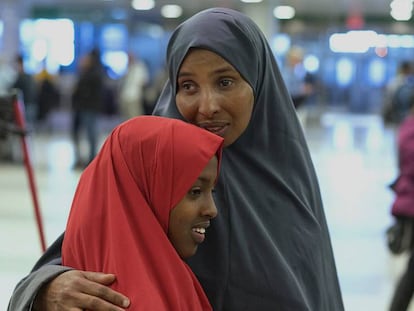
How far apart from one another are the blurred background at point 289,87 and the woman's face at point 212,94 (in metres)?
2.74

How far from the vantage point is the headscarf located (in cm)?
116

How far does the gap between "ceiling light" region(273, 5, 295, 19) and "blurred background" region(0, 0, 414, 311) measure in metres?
0.07

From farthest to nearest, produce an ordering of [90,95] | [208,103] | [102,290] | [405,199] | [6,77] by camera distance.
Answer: [6,77], [90,95], [405,199], [208,103], [102,290]

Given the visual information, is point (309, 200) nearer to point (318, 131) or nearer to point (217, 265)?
point (217, 265)

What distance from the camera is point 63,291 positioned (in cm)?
122

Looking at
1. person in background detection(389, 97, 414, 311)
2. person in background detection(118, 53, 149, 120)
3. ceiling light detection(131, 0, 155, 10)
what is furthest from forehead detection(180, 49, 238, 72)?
ceiling light detection(131, 0, 155, 10)

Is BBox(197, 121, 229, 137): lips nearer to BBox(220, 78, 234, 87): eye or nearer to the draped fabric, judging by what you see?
BBox(220, 78, 234, 87): eye

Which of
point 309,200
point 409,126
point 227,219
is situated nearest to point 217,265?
point 227,219

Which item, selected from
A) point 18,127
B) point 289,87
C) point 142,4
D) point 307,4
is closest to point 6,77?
point 289,87

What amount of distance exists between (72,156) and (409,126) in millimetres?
7952

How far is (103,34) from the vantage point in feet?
65.8

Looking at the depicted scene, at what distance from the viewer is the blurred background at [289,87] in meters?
5.83

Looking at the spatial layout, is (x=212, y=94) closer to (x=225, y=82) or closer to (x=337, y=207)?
Result: (x=225, y=82)

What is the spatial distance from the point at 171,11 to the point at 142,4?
6.68ft
